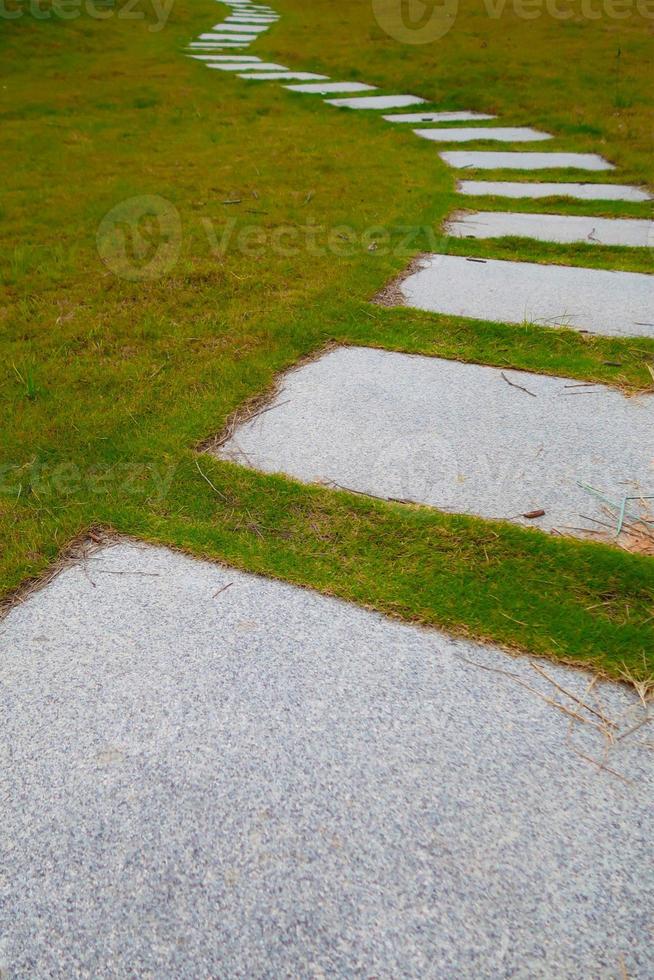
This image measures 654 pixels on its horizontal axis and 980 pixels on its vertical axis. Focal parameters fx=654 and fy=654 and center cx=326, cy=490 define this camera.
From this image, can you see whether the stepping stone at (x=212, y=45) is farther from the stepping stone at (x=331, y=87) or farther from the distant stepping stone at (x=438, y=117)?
the distant stepping stone at (x=438, y=117)

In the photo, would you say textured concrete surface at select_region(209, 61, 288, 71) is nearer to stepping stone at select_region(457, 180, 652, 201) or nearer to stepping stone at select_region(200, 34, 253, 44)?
stepping stone at select_region(200, 34, 253, 44)

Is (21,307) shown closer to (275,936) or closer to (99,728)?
(99,728)

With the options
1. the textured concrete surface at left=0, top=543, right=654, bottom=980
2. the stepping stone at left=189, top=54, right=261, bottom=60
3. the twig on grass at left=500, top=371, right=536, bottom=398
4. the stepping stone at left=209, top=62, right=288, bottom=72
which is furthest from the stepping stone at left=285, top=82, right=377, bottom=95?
the textured concrete surface at left=0, top=543, right=654, bottom=980

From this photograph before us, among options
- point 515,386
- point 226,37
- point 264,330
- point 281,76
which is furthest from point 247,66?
point 515,386

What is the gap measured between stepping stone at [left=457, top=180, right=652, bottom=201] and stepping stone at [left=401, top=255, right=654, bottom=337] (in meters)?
1.11

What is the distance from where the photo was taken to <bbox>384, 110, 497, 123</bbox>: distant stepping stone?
532cm

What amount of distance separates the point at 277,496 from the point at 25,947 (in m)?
0.91

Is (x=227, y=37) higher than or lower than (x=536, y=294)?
higher

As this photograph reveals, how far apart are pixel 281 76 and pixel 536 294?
5779mm

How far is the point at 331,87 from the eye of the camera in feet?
21.1

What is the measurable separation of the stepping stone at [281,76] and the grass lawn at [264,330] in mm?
1078

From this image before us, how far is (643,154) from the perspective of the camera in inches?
163

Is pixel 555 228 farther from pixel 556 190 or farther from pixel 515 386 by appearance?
pixel 515 386

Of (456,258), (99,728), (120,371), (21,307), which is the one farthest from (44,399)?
(456,258)
